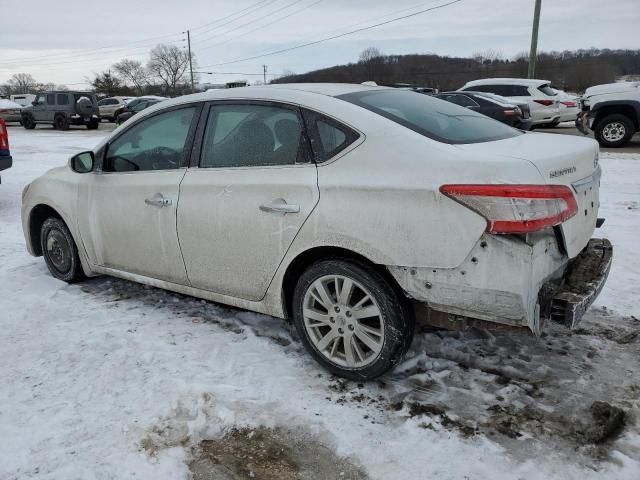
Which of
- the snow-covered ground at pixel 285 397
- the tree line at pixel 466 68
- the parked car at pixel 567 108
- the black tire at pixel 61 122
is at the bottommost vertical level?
the snow-covered ground at pixel 285 397

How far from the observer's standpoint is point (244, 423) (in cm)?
262

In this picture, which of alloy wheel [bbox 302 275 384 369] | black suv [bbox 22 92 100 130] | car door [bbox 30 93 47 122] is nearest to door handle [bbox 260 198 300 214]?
alloy wheel [bbox 302 275 384 369]

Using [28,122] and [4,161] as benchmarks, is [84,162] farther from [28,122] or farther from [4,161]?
[28,122]

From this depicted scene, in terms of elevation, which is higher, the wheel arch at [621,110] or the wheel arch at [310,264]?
the wheel arch at [621,110]

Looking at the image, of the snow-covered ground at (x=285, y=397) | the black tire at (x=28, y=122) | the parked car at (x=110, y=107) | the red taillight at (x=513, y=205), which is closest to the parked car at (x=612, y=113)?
the snow-covered ground at (x=285, y=397)

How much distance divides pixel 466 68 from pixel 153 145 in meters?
61.1

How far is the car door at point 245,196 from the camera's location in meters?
2.96

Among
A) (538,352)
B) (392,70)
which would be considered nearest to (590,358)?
(538,352)

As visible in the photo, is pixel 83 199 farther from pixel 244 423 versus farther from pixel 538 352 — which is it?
pixel 538 352

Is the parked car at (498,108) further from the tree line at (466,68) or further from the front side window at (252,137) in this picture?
the tree line at (466,68)

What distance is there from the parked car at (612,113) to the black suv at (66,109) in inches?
797

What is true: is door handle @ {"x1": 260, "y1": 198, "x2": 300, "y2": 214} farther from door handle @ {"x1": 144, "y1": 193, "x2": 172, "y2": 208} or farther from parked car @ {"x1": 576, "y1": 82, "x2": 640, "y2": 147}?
parked car @ {"x1": 576, "y1": 82, "x2": 640, "y2": 147}

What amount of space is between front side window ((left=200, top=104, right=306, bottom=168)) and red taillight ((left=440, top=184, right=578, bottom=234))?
1.01 metres

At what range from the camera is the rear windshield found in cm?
285
